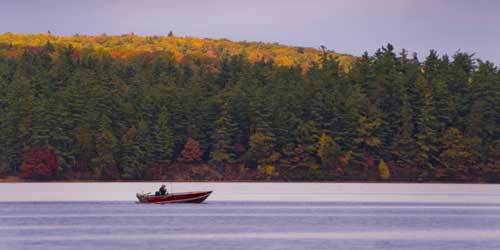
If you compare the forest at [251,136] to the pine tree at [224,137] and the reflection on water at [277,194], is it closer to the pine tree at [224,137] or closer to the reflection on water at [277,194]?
the pine tree at [224,137]

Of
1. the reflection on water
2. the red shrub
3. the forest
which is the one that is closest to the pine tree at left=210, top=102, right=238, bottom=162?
the forest

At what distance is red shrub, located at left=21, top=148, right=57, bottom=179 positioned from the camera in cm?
18000

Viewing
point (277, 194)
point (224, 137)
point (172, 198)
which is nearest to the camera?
point (172, 198)

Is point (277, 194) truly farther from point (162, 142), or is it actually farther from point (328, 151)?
point (162, 142)

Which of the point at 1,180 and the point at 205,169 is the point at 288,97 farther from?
the point at 1,180

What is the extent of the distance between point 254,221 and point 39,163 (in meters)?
95.1

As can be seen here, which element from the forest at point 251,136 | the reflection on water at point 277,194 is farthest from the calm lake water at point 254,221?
the forest at point 251,136

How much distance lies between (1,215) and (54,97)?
10202 centimetres

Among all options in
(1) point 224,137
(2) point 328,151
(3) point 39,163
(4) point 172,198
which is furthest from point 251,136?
(4) point 172,198

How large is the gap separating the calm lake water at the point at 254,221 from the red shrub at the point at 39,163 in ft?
116

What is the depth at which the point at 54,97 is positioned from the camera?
19700 cm

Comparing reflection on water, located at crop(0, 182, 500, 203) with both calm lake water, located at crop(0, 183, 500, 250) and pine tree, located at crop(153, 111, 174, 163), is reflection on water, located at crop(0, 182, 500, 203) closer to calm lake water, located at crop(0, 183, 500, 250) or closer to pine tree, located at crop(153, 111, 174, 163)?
calm lake water, located at crop(0, 183, 500, 250)

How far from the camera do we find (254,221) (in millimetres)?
91500

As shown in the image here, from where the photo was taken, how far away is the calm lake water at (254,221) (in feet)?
238
